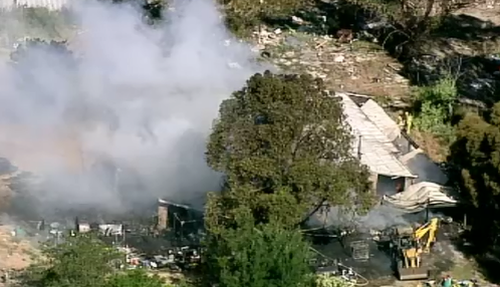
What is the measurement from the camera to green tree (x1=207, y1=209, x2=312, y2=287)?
14.7 metres

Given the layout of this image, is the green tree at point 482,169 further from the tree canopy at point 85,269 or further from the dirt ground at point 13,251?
the dirt ground at point 13,251

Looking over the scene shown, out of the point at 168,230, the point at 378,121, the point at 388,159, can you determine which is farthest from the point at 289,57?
the point at 168,230

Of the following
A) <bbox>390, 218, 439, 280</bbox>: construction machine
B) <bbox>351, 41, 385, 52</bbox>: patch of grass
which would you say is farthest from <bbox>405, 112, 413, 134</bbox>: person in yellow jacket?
<bbox>351, 41, 385, 52</bbox>: patch of grass

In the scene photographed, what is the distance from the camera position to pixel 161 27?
80.4 ft

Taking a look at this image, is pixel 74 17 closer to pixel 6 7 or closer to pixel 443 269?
pixel 6 7

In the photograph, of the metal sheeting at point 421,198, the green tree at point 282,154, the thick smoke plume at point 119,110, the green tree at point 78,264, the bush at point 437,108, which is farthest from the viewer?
the bush at point 437,108

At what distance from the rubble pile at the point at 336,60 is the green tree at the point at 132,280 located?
12170mm

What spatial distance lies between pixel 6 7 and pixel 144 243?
44.5 ft

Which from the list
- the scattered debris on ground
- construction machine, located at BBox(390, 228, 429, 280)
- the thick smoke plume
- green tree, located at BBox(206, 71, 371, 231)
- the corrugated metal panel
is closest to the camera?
green tree, located at BBox(206, 71, 371, 231)

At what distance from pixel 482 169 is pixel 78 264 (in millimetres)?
7290

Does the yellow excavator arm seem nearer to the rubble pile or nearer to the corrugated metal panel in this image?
the rubble pile

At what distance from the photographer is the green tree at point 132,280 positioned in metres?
14.6

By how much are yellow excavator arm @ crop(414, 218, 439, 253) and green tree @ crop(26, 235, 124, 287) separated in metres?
5.60

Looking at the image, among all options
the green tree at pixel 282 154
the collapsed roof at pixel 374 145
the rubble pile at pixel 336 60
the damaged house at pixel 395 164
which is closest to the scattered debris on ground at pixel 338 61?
the rubble pile at pixel 336 60
